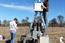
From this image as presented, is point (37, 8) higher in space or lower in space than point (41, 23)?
higher

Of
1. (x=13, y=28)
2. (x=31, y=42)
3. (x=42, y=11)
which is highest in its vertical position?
(x=42, y=11)

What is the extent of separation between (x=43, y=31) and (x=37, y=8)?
0.60 metres

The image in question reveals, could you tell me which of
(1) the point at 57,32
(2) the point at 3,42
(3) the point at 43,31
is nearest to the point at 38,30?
(3) the point at 43,31

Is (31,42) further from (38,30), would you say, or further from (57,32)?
(57,32)

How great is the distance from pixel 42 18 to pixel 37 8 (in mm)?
272

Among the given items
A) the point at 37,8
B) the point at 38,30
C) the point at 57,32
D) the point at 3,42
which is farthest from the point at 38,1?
the point at 57,32

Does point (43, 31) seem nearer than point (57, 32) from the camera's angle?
Yes

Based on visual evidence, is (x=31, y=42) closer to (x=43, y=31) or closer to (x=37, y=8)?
(x=43, y=31)

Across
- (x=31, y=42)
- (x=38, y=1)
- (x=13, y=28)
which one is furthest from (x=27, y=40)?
(x=38, y=1)

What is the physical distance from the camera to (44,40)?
19.2 ft

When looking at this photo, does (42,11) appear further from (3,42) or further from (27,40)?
(3,42)

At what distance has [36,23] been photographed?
6094 millimetres

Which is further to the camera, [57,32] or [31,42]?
[57,32]

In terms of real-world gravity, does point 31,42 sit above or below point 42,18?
below
